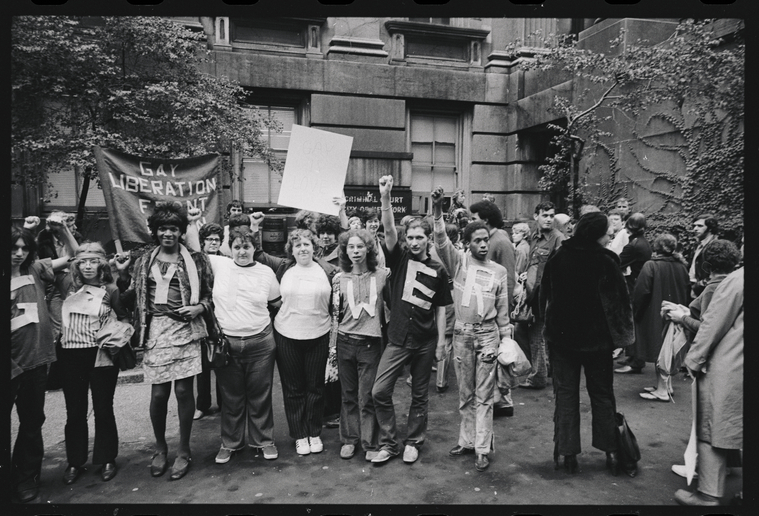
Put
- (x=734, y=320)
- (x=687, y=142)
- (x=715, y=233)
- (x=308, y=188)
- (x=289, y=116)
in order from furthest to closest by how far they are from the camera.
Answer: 1. (x=289, y=116)
2. (x=687, y=142)
3. (x=715, y=233)
4. (x=308, y=188)
5. (x=734, y=320)

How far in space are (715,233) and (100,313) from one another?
6800mm

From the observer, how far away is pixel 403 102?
12062 mm

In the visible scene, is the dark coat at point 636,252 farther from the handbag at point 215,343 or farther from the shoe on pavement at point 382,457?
the handbag at point 215,343

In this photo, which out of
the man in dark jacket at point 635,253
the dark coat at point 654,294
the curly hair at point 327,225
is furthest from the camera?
the man in dark jacket at point 635,253

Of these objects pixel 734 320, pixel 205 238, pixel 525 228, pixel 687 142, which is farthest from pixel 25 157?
pixel 687 142

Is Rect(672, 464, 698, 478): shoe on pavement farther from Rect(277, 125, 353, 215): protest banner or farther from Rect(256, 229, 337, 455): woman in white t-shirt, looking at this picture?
Rect(277, 125, 353, 215): protest banner

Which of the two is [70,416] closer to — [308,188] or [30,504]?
[30,504]

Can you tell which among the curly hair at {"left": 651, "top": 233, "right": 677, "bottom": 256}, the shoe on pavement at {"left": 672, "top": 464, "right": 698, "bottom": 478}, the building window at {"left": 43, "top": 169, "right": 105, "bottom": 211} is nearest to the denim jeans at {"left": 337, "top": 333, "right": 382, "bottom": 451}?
the shoe on pavement at {"left": 672, "top": 464, "right": 698, "bottom": 478}

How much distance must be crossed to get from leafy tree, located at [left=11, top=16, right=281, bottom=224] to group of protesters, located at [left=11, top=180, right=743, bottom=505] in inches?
135

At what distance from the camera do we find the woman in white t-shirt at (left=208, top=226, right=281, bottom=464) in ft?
14.9

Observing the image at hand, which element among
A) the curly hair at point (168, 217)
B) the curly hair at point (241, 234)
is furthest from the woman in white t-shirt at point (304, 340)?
the curly hair at point (168, 217)

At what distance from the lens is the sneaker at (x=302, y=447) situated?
4.70 meters

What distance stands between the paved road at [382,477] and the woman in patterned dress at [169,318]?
344 millimetres

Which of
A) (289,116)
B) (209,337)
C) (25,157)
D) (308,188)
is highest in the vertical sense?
(289,116)
